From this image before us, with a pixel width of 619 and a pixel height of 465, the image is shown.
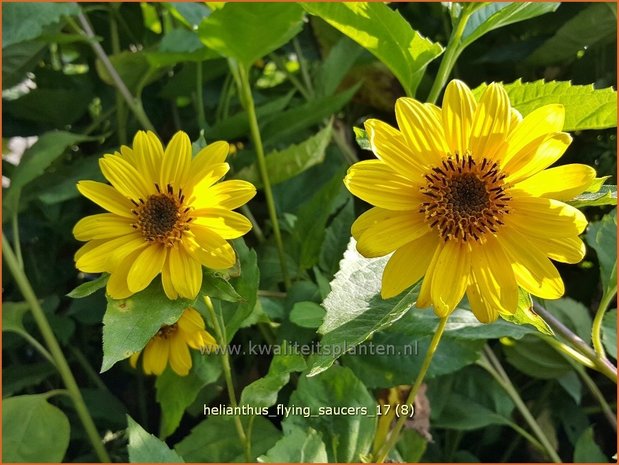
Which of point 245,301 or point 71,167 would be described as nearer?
point 245,301

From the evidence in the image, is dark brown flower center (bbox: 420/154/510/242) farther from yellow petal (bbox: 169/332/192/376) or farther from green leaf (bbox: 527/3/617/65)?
green leaf (bbox: 527/3/617/65)

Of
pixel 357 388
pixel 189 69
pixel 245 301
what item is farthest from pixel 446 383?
pixel 189 69

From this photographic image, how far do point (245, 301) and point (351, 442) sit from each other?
0.44 feet

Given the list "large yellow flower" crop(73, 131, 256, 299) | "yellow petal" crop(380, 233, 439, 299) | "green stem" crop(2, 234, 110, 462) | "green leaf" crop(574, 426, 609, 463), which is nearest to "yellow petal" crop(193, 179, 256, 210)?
"large yellow flower" crop(73, 131, 256, 299)

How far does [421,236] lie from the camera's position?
0.38m

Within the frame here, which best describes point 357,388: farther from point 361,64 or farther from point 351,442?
point 361,64

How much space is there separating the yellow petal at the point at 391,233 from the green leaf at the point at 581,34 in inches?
13.2

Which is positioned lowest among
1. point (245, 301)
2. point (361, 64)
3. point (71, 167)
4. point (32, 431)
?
point (32, 431)

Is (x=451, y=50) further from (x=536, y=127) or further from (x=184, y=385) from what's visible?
(x=184, y=385)

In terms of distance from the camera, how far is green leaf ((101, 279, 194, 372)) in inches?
14.5

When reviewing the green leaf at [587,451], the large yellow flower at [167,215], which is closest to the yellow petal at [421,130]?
the large yellow flower at [167,215]

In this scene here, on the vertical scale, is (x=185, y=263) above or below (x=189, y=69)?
below

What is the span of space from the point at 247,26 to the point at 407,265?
0.24m

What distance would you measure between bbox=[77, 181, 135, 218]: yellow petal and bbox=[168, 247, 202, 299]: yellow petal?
1.8 inches
